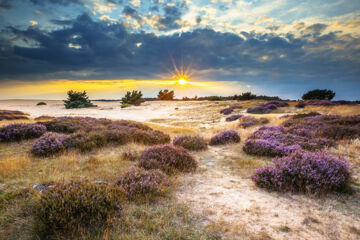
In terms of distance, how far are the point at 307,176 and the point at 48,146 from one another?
791cm

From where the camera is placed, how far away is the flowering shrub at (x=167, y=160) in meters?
5.29

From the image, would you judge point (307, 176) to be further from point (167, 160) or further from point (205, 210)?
point (167, 160)

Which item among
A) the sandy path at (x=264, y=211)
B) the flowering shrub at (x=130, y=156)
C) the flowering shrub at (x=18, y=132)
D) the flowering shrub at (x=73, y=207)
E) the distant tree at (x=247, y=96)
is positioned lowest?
the sandy path at (x=264, y=211)

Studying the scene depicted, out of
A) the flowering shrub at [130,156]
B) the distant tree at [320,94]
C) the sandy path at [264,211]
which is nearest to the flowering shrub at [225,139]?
the flowering shrub at [130,156]

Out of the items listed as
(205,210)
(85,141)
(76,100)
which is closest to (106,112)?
(76,100)

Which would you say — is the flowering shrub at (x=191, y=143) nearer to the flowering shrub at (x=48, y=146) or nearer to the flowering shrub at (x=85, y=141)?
the flowering shrub at (x=85, y=141)

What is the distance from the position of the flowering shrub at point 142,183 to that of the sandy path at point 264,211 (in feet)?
1.54

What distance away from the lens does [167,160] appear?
5.62 m

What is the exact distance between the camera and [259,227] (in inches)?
113

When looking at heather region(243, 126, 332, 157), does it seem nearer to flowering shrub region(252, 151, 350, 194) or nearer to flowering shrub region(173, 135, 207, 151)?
flowering shrub region(173, 135, 207, 151)

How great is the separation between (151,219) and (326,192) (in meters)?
3.81

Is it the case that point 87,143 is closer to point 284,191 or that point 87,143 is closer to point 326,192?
point 284,191

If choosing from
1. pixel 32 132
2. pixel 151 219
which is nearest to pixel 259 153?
pixel 151 219

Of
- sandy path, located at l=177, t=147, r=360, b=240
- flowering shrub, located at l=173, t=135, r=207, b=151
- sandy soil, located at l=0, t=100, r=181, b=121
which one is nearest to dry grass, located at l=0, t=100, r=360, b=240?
sandy path, located at l=177, t=147, r=360, b=240
